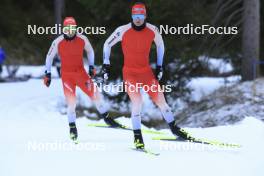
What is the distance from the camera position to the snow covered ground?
686cm

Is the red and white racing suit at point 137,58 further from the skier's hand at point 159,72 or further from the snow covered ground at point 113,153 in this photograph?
the snow covered ground at point 113,153

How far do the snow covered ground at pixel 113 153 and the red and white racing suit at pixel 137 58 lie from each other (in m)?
0.78

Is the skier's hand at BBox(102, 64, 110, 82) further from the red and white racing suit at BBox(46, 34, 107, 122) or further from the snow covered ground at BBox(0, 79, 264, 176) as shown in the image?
the snow covered ground at BBox(0, 79, 264, 176)

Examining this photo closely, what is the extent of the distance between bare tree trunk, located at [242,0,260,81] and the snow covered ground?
14.6 ft

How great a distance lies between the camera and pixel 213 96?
1527cm

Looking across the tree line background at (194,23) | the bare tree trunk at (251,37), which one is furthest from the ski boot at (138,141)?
the bare tree trunk at (251,37)

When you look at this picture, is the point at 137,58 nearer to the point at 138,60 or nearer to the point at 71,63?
the point at 138,60

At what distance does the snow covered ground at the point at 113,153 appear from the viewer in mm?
6855

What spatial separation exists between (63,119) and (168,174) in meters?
6.78

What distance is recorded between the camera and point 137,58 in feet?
26.6

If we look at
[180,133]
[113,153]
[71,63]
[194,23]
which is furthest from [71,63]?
[194,23]

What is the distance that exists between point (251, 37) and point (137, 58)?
748 cm

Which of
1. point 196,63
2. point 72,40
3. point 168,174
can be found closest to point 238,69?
point 196,63

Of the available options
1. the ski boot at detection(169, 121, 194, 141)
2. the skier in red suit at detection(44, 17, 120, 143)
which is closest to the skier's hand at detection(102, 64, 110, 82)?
the skier in red suit at detection(44, 17, 120, 143)
